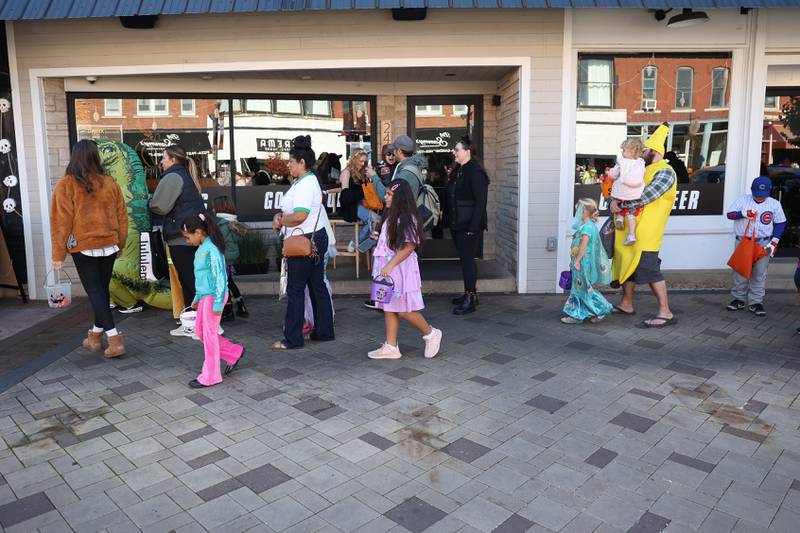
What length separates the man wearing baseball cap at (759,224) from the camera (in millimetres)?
6461

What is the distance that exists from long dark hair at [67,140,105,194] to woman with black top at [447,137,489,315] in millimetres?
3438

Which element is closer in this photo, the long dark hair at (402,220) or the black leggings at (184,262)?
the long dark hair at (402,220)

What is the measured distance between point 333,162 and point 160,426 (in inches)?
234

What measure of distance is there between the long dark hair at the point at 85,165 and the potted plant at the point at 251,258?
319cm

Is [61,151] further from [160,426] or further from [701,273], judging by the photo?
[701,273]

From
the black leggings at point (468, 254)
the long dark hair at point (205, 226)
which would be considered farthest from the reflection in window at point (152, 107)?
the long dark hair at point (205, 226)

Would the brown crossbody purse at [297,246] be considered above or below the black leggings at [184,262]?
above

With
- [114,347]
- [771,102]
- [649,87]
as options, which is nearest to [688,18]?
[649,87]

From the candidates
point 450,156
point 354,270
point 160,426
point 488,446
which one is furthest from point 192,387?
point 450,156

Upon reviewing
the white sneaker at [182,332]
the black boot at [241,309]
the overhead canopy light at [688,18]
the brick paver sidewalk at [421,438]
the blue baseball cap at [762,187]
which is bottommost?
the brick paver sidewalk at [421,438]

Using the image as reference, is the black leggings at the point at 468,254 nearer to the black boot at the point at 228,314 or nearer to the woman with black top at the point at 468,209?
the woman with black top at the point at 468,209

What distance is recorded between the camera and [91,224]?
201 inches

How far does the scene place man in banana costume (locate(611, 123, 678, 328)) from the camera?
610 cm

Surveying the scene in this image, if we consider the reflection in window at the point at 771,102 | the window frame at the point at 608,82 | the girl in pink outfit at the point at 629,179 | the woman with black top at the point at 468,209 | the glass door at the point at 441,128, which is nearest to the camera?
the girl in pink outfit at the point at 629,179
